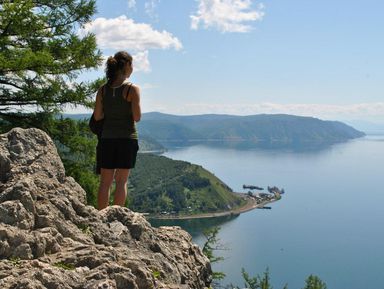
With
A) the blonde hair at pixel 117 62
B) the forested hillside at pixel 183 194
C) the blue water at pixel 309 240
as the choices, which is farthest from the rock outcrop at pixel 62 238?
the forested hillside at pixel 183 194

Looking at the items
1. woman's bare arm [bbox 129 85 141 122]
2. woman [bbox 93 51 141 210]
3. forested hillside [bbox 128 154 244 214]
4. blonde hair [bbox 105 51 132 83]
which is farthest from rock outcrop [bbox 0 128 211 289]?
forested hillside [bbox 128 154 244 214]

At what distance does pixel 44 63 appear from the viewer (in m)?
11.2

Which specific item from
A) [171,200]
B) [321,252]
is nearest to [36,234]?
[321,252]

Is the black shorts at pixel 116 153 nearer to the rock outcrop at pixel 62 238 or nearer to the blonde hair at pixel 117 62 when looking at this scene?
the blonde hair at pixel 117 62

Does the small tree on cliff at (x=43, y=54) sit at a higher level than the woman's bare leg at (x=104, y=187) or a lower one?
higher

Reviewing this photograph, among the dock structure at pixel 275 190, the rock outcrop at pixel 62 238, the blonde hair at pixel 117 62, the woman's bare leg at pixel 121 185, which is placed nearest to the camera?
the rock outcrop at pixel 62 238

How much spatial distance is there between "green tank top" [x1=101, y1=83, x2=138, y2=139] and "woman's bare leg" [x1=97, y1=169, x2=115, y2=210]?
1.84 feet

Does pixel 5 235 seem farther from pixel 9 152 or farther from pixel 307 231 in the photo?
pixel 307 231

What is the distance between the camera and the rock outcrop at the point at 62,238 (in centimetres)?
348

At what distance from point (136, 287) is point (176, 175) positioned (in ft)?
643

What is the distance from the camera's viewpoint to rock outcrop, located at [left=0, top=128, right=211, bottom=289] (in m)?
3.48

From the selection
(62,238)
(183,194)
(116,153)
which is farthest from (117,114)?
(183,194)

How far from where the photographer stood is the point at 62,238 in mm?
4133

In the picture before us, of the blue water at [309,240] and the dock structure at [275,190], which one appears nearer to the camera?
the blue water at [309,240]
